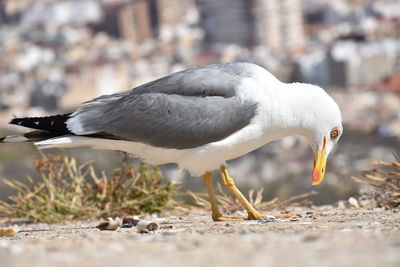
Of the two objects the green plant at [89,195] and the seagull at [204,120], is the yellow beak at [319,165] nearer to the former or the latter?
the seagull at [204,120]

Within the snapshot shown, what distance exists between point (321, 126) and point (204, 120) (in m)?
0.37

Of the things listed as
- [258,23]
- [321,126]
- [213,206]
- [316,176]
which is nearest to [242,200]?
[213,206]

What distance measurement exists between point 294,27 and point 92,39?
1760cm

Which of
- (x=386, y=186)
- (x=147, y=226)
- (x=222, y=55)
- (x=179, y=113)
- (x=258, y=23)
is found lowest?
(x=386, y=186)

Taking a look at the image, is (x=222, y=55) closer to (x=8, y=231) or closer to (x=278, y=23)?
(x=278, y=23)

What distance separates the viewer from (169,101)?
2436 millimetres

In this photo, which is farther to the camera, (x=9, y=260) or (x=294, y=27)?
(x=294, y=27)

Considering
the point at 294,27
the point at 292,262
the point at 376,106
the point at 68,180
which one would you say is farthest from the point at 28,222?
the point at 294,27

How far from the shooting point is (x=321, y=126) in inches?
96.6

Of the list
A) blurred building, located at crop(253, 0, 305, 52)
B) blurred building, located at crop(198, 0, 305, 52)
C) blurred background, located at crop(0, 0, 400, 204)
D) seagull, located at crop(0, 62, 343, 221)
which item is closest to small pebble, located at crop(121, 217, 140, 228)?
seagull, located at crop(0, 62, 343, 221)

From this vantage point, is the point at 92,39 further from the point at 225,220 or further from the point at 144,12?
the point at 225,220

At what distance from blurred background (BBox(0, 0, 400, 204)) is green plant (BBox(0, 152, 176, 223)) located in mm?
17675

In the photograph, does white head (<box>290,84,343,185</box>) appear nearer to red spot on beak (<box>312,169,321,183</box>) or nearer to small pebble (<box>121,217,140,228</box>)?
red spot on beak (<box>312,169,321,183</box>)

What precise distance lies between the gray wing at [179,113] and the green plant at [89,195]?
0.54 meters
